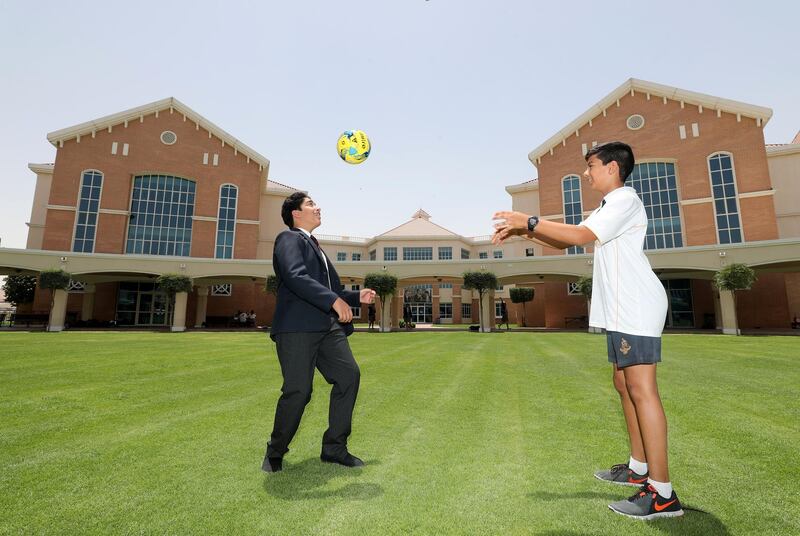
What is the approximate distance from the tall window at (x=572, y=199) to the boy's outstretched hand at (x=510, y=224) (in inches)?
1222

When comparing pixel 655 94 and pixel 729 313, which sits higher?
pixel 655 94

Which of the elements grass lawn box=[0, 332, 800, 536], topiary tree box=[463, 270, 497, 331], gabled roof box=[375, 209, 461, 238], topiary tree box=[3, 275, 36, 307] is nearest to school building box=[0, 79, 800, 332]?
topiary tree box=[3, 275, 36, 307]

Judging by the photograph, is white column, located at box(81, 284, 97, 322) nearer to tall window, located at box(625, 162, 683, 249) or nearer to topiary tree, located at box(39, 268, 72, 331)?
topiary tree, located at box(39, 268, 72, 331)

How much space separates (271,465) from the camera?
2.98 metres

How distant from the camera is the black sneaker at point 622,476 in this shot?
2750mm

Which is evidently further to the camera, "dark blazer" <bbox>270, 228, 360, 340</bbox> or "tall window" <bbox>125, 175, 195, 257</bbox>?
"tall window" <bbox>125, 175, 195, 257</bbox>

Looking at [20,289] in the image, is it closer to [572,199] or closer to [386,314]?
[386,314]

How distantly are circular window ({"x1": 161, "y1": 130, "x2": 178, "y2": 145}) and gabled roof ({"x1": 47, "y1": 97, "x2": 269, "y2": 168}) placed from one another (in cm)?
198

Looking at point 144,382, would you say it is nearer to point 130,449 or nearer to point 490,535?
point 130,449

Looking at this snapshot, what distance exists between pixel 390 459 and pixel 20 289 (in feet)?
125

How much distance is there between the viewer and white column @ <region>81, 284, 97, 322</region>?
1141 inches

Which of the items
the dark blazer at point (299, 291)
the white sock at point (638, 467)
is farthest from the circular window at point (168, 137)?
the white sock at point (638, 467)

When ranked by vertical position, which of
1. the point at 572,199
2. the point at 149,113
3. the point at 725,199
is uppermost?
the point at 149,113

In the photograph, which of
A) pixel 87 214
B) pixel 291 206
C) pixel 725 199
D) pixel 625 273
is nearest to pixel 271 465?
pixel 291 206
